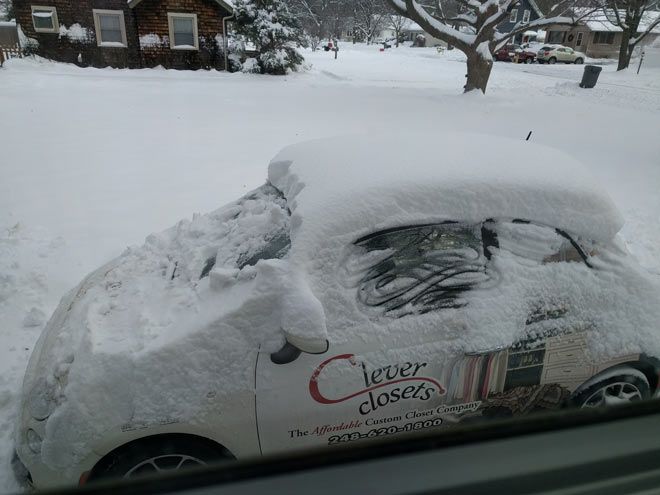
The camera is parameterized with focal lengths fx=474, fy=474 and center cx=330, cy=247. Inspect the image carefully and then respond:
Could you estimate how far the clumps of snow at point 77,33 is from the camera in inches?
778

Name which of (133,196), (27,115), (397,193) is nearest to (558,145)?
(133,196)

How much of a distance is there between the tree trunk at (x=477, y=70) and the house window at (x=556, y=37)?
2992 cm

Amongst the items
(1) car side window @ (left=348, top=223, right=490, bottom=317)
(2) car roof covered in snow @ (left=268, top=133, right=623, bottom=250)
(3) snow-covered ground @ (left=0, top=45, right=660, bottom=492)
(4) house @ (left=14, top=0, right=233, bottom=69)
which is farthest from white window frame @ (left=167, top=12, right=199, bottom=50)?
(1) car side window @ (left=348, top=223, right=490, bottom=317)

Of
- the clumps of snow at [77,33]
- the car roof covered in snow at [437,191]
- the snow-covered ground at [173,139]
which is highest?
the clumps of snow at [77,33]

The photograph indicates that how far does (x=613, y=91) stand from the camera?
19.5 meters

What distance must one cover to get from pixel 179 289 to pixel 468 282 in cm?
157

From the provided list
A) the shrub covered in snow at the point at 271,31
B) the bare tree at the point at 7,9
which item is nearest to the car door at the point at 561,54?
the shrub covered in snow at the point at 271,31

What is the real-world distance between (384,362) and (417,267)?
1.70 feet

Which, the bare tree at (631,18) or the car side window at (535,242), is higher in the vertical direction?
the bare tree at (631,18)

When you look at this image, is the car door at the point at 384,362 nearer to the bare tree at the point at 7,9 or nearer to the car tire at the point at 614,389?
the car tire at the point at 614,389

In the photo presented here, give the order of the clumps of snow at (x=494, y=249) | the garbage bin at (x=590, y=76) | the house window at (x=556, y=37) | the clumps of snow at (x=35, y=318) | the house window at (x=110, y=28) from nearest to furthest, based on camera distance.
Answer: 1. the clumps of snow at (x=494, y=249)
2. the clumps of snow at (x=35, y=318)
3. the garbage bin at (x=590, y=76)
4. the house window at (x=110, y=28)
5. the house window at (x=556, y=37)

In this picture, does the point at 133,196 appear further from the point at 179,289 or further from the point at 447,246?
the point at 447,246

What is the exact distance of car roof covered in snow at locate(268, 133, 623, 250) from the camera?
95.4 inches

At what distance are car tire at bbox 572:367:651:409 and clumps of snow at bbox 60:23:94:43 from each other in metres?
22.9
